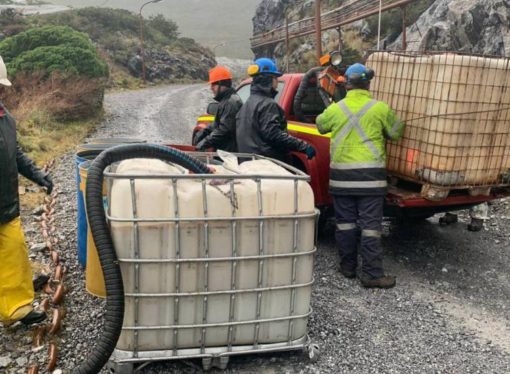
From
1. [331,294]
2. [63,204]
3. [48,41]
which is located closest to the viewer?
[331,294]

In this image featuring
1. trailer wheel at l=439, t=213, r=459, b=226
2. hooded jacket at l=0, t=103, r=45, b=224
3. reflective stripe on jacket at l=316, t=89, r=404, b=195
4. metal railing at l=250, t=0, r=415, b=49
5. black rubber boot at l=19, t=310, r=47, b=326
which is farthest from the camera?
metal railing at l=250, t=0, r=415, b=49

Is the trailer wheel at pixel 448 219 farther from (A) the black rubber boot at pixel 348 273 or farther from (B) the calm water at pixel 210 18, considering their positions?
(B) the calm water at pixel 210 18

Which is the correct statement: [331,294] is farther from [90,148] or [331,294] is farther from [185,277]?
[90,148]

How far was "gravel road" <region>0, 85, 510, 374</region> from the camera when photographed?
3.20 metres

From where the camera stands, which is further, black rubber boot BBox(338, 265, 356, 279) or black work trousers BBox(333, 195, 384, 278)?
black rubber boot BBox(338, 265, 356, 279)

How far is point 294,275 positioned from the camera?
10.0 ft

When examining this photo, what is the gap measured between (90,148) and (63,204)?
255 centimetres

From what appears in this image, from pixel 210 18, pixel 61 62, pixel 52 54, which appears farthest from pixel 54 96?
pixel 210 18

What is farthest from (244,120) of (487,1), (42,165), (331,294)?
(487,1)

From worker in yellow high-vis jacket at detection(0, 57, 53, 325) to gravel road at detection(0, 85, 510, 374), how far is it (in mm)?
233

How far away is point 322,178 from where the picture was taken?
17.0ft

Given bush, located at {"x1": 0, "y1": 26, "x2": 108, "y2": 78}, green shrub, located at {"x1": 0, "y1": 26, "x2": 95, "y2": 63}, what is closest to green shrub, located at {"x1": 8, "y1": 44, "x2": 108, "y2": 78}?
bush, located at {"x1": 0, "y1": 26, "x2": 108, "y2": 78}

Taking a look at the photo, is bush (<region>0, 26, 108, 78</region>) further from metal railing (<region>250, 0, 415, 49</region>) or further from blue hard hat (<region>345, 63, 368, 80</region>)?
blue hard hat (<region>345, 63, 368, 80</region>)

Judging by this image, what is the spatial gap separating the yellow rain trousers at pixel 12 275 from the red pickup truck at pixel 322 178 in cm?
288
